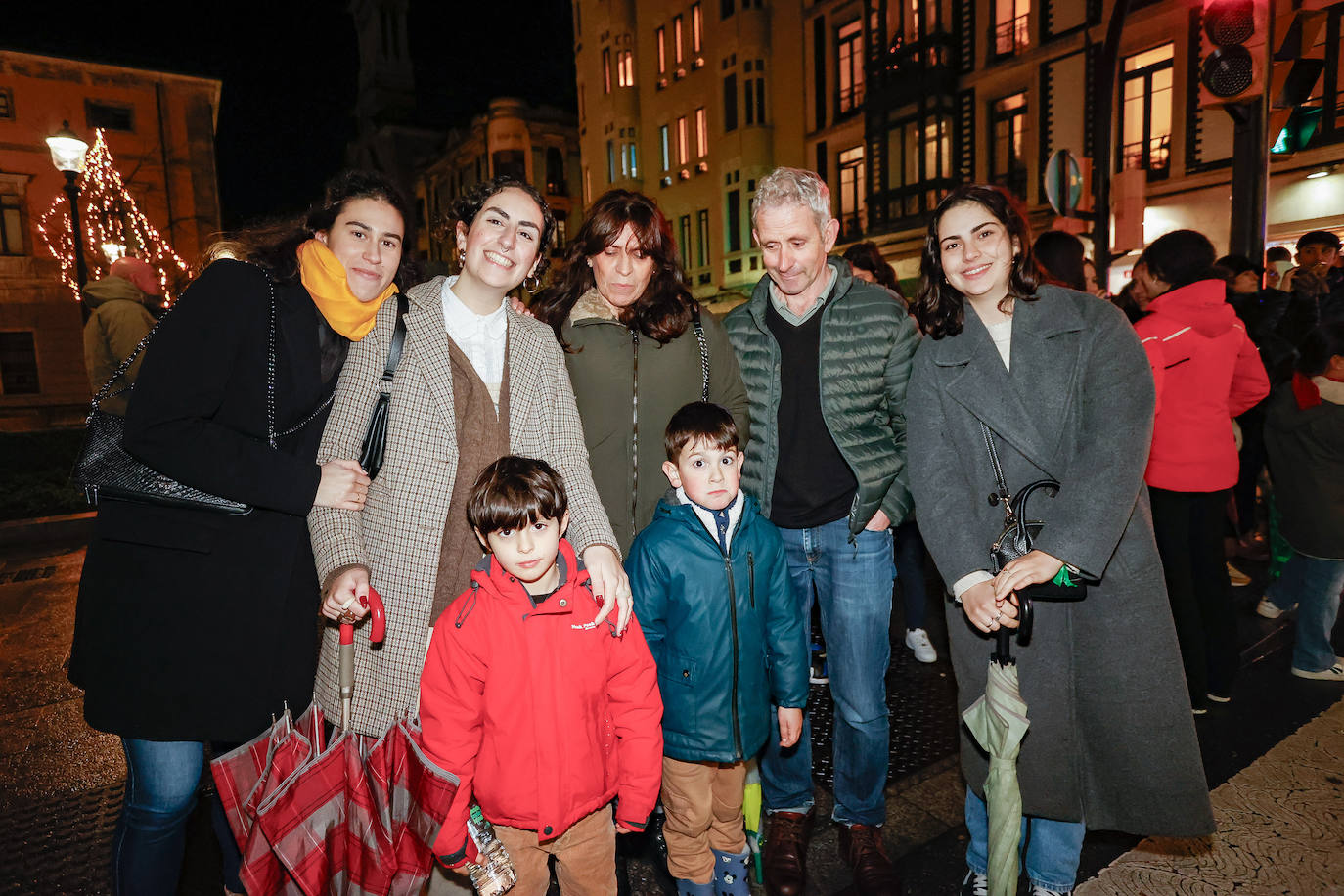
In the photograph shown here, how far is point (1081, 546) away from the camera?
7.70ft

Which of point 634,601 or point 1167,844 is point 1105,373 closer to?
point 634,601

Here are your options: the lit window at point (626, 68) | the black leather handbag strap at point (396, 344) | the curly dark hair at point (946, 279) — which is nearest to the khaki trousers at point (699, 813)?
the black leather handbag strap at point (396, 344)

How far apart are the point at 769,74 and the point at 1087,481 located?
25501mm

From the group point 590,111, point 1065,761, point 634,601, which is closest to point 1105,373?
point 1065,761

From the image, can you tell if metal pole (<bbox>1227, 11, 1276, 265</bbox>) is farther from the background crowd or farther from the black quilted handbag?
the black quilted handbag

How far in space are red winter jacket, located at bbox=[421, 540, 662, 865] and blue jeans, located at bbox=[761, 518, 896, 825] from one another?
91 cm

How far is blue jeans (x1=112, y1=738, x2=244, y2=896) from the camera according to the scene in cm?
220

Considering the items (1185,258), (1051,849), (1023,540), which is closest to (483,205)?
(1023,540)

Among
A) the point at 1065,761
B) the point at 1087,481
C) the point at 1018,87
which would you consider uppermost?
the point at 1018,87

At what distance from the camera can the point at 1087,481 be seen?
2.39 m

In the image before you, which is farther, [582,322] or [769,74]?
[769,74]

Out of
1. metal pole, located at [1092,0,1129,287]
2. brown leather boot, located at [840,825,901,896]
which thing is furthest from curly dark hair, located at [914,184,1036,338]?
metal pole, located at [1092,0,1129,287]

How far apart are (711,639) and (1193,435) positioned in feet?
10.1

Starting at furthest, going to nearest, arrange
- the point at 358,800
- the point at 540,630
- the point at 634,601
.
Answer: the point at 634,601 → the point at 540,630 → the point at 358,800
